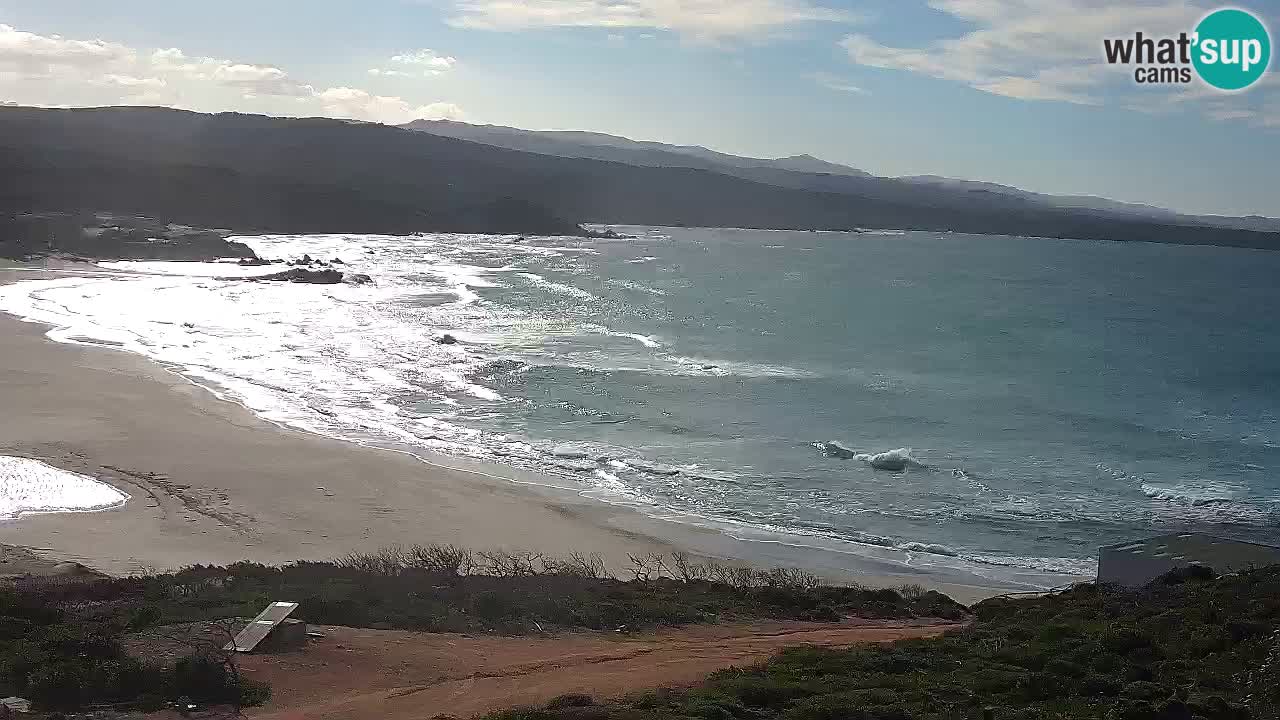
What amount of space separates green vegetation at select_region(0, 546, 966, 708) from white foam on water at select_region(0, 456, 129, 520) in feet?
18.7

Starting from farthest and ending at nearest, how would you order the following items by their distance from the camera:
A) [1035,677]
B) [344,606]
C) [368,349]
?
[368,349] → [344,606] → [1035,677]

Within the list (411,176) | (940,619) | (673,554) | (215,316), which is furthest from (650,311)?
(411,176)

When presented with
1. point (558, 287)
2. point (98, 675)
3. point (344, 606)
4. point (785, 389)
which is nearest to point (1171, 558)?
point (344, 606)

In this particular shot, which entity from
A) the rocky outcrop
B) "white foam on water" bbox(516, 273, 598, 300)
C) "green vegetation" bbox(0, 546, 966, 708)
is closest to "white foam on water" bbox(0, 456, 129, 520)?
"green vegetation" bbox(0, 546, 966, 708)

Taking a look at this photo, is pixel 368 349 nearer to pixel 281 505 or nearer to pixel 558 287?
pixel 281 505

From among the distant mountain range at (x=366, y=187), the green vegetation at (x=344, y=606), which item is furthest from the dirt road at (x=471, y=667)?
the distant mountain range at (x=366, y=187)

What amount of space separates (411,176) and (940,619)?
13863cm

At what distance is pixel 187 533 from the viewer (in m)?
18.4

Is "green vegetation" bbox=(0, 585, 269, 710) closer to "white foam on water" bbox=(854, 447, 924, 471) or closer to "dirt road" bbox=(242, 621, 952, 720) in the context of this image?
"dirt road" bbox=(242, 621, 952, 720)

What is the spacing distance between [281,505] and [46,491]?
4272 mm

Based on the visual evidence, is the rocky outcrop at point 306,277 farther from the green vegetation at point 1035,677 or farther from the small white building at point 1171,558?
the green vegetation at point 1035,677

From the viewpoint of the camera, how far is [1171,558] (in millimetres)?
16531

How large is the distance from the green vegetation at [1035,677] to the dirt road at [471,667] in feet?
2.49

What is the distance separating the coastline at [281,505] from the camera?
17.9 metres
